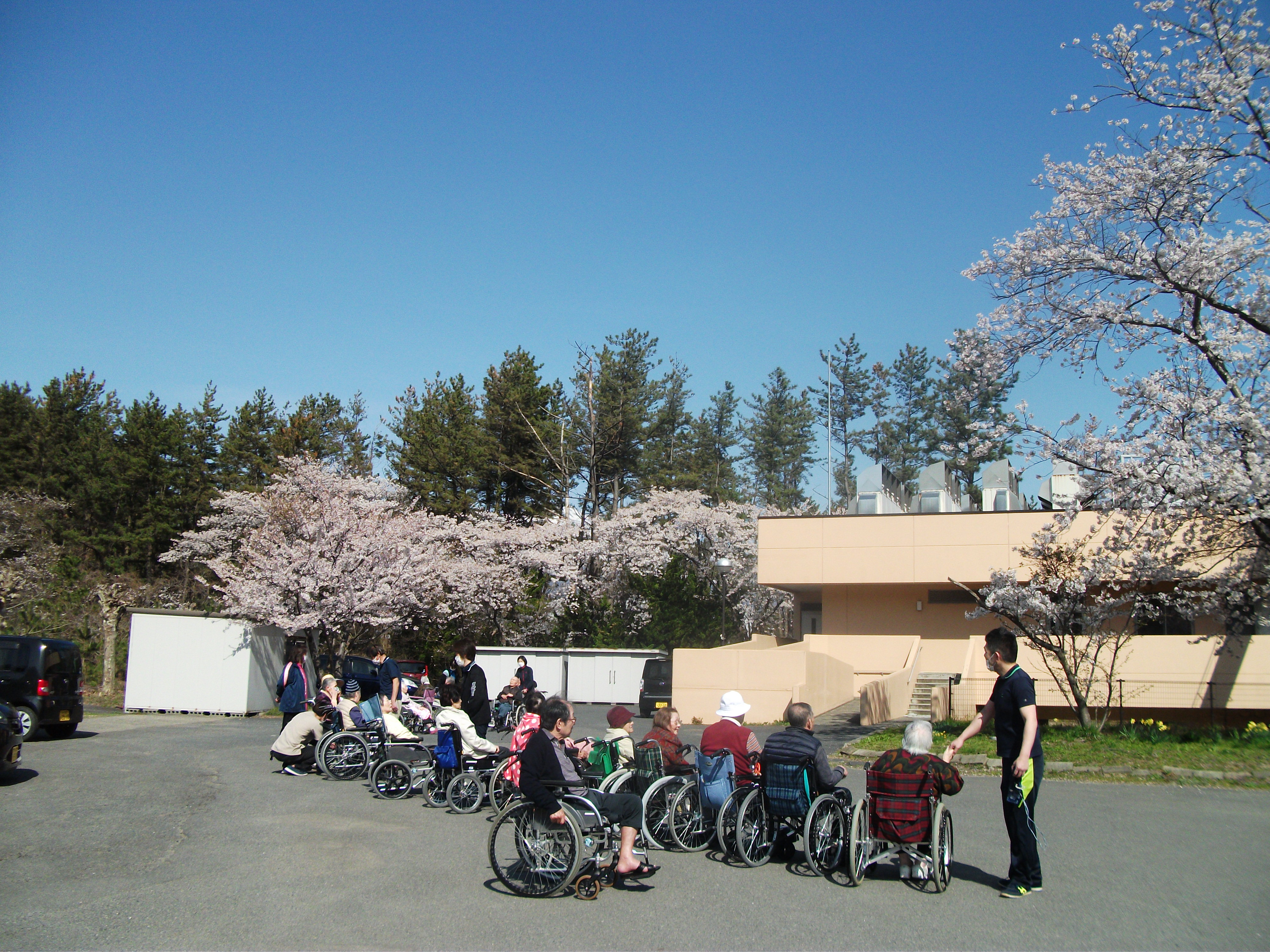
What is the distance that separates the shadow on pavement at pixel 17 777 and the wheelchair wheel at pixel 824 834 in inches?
353

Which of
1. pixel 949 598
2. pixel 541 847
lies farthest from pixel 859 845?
pixel 949 598

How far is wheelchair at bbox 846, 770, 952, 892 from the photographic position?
6.52 metres

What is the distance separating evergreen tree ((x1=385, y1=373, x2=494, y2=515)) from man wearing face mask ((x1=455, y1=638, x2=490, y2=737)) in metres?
31.2

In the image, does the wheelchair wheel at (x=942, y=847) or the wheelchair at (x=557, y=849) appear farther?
the wheelchair wheel at (x=942, y=847)

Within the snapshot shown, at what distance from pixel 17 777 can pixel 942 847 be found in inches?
413

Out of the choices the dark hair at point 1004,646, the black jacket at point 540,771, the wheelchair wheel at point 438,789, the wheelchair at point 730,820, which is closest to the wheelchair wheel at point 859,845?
the wheelchair at point 730,820

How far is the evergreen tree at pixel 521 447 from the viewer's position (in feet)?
141

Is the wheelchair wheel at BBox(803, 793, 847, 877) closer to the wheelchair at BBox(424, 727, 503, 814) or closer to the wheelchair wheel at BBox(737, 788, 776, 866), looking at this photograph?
the wheelchair wheel at BBox(737, 788, 776, 866)

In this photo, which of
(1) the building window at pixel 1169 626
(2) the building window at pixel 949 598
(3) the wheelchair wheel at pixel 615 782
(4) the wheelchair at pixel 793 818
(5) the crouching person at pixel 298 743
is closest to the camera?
(4) the wheelchair at pixel 793 818

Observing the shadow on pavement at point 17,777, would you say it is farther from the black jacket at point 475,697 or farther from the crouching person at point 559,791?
the crouching person at point 559,791

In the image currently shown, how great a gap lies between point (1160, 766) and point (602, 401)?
111 ft

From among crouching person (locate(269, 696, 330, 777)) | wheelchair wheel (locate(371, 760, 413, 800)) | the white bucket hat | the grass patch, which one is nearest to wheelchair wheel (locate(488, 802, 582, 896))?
the white bucket hat

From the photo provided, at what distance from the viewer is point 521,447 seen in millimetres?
44312

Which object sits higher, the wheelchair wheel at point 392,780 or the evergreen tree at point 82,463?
the evergreen tree at point 82,463
